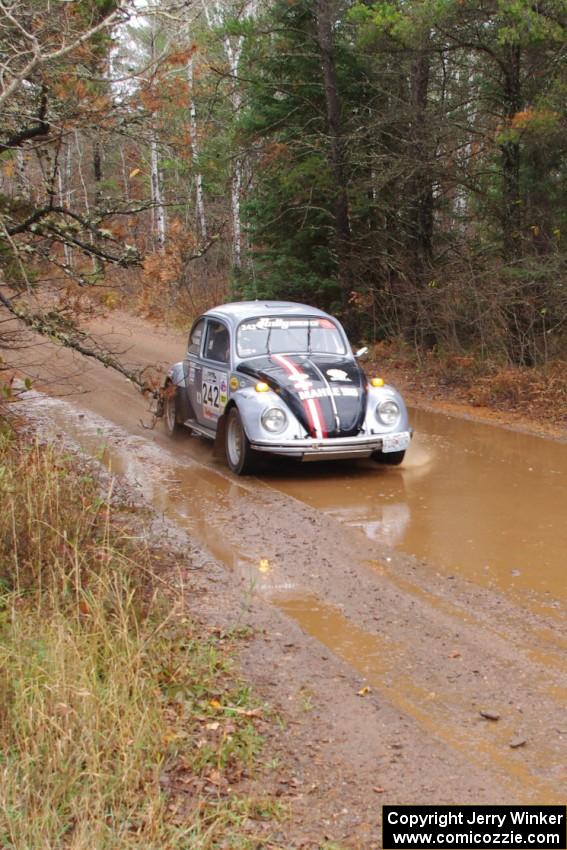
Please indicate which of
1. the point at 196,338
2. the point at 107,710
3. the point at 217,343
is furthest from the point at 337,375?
the point at 107,710

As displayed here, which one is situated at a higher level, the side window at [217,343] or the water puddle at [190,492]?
the side window at [217,343]

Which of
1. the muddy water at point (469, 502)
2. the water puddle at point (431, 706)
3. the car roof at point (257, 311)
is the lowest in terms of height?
the water puddle at point (431, 706)

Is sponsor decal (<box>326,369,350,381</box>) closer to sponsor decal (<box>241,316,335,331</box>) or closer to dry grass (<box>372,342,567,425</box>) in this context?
sponsor decal (<box>241,316,335,331</box>)

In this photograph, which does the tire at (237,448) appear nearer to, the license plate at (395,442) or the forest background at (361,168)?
the license plate at (395,442)

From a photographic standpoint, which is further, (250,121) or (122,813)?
(250,121)

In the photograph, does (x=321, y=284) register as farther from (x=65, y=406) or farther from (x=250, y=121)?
(x=65, y=406)

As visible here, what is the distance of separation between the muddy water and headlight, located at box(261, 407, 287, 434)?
2.03 feet

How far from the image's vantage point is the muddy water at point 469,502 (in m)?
7.09

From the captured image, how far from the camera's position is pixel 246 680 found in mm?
5051

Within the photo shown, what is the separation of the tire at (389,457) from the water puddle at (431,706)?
3.96 m

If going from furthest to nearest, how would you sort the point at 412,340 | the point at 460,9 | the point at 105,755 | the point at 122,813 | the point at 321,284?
1. the point at 321,284
2. the point at 412,340
3. the point at 460,9
4. the point at 105,755
5. the point at 122,813

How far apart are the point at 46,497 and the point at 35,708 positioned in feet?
7.56

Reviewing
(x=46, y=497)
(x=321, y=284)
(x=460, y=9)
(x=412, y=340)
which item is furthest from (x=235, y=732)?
(x=321, y=284)

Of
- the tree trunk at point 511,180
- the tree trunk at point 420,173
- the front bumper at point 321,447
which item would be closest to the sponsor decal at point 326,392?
the front bumper at point 321,447
